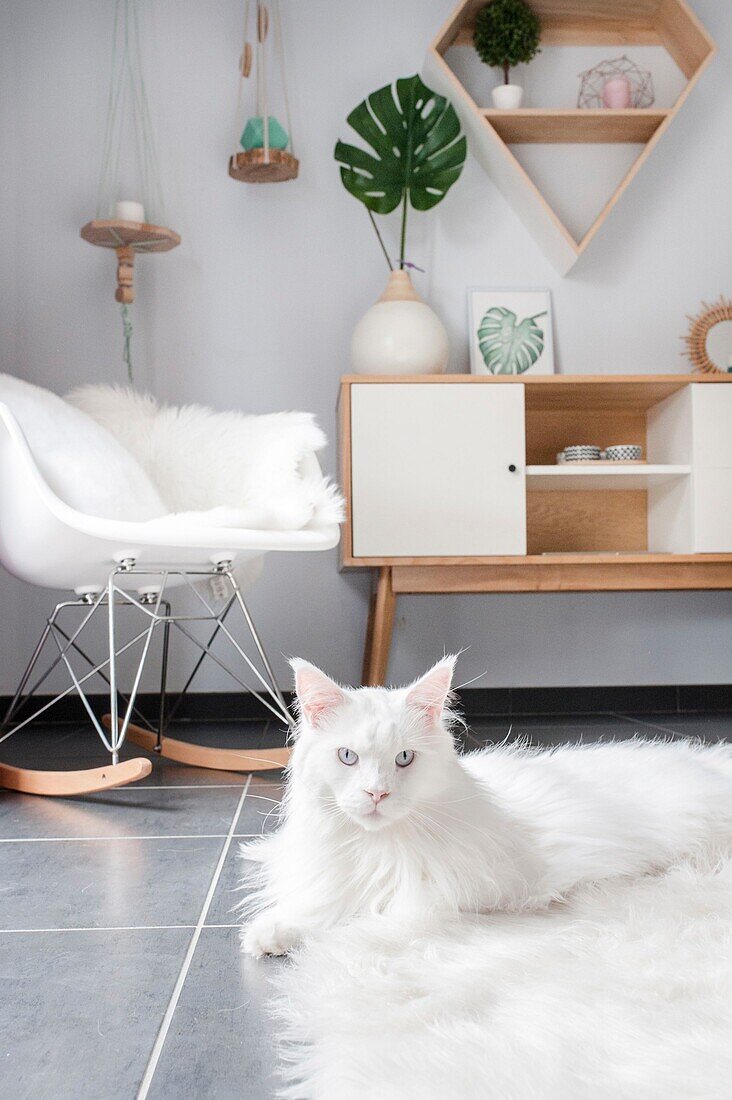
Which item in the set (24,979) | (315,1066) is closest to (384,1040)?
(315,1066)

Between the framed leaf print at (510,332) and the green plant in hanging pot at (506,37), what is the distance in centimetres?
54

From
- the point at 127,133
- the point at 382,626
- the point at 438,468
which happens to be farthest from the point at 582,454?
the point at 127,133

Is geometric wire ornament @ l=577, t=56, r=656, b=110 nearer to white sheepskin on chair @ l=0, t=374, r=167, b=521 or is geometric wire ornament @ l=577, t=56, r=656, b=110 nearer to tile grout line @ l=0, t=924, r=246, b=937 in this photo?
white sheepskin on chair @ l=0, t=374, r=167, b=521

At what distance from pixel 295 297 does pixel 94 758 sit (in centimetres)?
150

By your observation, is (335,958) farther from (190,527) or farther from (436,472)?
(436,472)

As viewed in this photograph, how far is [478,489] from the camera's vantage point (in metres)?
2.54

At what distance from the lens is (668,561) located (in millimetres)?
2570

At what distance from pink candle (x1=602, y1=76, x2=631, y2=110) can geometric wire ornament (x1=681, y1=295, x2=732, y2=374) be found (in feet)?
2.11

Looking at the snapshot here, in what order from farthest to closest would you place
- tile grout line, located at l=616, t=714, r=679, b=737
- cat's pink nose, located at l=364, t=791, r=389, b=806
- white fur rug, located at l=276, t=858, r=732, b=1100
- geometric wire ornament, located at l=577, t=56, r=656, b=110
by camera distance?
1. geometric wire ornament, located at l=577, t=56, r=656, b=110
2. tile grout line, located at l=616, t=714, r=679, b=737
3. cat's pink nose, located at l=364, t=791, r=389, b=806
4. white fur rug, located at l=276, t=858, r=732, b=1100

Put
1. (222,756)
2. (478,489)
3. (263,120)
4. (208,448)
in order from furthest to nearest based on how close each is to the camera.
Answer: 1. (263,120)
2. (478,489)
3. (208,448)
4. (222,756)

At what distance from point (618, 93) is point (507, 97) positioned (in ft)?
1.12

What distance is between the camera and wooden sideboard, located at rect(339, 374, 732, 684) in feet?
8.29

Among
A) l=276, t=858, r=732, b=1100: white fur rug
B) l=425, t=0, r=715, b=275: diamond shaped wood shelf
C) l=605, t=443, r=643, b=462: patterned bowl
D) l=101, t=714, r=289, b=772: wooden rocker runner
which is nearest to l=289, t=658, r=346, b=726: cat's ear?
l=276, t=858, r=732, b=1100: white fur rug

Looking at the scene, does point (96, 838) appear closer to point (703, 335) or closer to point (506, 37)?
point (703, 335)
